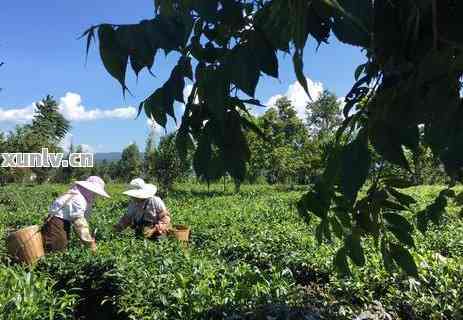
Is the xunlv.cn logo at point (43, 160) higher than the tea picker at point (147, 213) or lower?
higher

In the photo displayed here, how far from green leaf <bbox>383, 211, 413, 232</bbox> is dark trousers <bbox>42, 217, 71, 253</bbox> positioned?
4779mm

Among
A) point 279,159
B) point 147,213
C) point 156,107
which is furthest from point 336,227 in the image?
point 279,159

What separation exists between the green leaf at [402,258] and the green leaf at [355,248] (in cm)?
13

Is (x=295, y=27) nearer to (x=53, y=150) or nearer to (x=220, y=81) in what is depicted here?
(x=220, y=81)

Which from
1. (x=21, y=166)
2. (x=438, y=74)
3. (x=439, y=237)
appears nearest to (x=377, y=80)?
(x=438, y=74)

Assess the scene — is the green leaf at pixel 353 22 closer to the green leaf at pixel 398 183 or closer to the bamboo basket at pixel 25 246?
the green leaf at pixel 398 183

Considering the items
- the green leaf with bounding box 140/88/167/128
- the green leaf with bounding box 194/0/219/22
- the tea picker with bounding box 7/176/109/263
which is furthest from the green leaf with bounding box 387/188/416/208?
the tea picker with bounding box 7/176/109/263

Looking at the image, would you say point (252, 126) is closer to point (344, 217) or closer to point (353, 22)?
point (353, 22)

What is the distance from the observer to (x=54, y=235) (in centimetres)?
622

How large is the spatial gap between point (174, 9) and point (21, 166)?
42037 millimetres

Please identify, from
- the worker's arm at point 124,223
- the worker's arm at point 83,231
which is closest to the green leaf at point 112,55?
the worker's arm at point 83,231

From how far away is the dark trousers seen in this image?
620 centimetres

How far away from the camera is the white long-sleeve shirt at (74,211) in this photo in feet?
20.2

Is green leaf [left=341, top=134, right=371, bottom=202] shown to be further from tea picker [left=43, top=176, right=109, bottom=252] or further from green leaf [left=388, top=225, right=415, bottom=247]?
tea picker [left=43, top=176, right=109, bottom=252]
